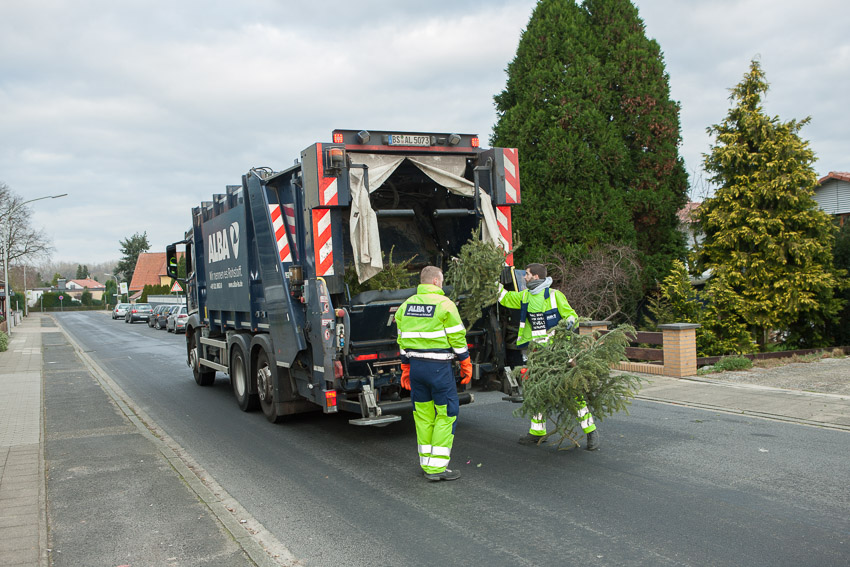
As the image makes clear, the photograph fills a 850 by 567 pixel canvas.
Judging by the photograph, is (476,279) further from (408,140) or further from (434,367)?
(408,140)

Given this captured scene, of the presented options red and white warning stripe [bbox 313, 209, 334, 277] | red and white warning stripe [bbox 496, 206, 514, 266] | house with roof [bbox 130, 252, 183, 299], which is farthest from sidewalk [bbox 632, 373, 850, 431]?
house with roof [bbox 130, 252, 183, 299]

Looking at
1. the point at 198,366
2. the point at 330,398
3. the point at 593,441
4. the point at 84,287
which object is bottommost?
the point at 593,441

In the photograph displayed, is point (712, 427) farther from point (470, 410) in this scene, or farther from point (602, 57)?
point (602, 57)

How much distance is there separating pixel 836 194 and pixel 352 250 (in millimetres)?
17769

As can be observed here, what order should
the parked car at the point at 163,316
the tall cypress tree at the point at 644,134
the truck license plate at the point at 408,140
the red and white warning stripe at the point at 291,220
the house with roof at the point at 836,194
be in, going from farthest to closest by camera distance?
the parked car at the point at 163,316 < the house with roof at the point at 836,194 < the tall cypress tree at the point at 644,134 < the red and white warning stripe at the point at 291,220 < the truck license plate at the point at 408,140

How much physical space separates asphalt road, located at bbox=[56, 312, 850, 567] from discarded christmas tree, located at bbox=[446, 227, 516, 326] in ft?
4.66

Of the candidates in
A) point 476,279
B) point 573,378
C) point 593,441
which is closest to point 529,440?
point 593,441

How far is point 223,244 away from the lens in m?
9.58

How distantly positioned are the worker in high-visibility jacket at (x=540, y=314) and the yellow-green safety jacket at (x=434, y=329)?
1122 mm

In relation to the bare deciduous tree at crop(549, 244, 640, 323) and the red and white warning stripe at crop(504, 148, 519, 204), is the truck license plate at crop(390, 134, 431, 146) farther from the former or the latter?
the bare deciduous tree at crop(549, 244, 640, 323)

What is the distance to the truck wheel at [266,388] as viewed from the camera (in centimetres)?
808

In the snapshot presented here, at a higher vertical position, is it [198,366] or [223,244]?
[223,244]

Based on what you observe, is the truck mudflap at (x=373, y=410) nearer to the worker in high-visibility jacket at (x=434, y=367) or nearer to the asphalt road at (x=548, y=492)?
the asphalt road at (x=548, y=492)

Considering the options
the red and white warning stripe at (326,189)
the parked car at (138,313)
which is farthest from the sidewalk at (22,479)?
the parked car at (138,313)
